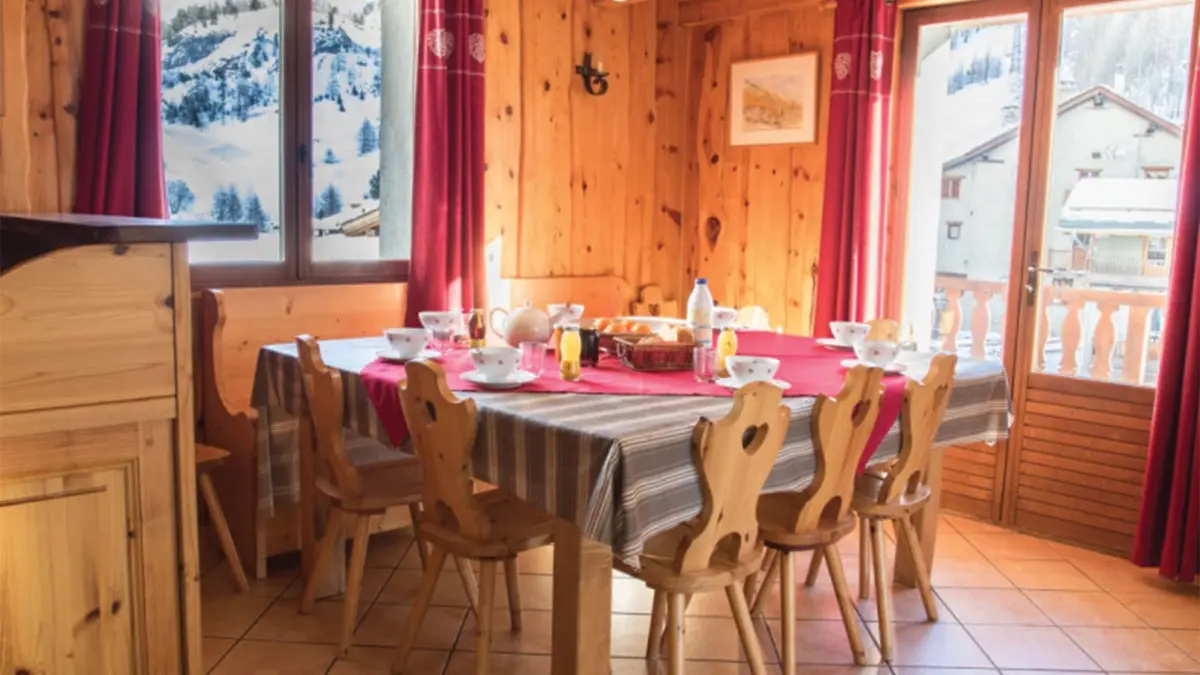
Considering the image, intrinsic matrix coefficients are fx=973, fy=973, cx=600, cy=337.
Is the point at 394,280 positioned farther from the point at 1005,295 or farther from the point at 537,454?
the point at 1005,295

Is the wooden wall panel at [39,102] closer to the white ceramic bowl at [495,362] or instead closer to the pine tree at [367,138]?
the pine tree at [367,138]

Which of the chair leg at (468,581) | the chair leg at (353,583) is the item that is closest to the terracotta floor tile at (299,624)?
the chair leg at (353,583)

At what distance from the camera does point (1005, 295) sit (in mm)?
4086

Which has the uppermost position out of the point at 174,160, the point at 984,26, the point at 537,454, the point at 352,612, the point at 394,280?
the point at 984,26

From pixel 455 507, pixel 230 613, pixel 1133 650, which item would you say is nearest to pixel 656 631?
pixel 455 507

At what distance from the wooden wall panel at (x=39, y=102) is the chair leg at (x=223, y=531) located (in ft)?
3.38

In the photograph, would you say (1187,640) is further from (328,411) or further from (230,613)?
(230,613)

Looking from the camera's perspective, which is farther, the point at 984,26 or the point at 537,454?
the point at 984,26

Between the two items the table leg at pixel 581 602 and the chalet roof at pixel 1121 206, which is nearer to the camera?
the table leg at pixel 581 602

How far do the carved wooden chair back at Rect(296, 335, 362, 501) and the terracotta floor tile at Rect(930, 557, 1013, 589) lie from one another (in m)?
2.01

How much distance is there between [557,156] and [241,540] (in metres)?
2.35

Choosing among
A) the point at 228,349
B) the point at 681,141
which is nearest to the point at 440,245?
the point at 228,349

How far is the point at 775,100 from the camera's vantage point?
470 cm

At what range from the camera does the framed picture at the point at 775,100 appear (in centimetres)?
456
